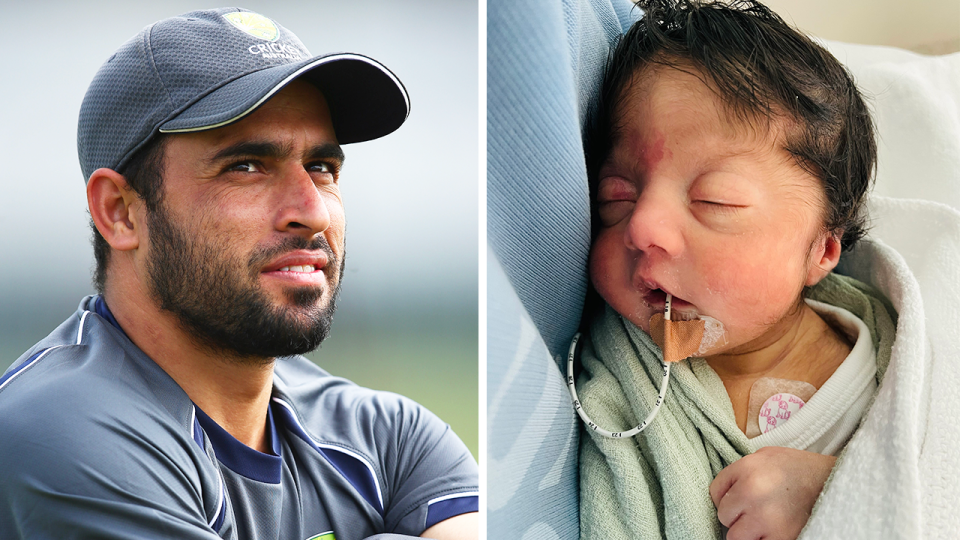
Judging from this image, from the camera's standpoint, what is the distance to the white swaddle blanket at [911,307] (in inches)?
22.7

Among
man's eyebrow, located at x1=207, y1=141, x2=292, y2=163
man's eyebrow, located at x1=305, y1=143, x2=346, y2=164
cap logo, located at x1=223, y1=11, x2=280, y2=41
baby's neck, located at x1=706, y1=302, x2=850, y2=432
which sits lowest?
baby's neck, located at x1=706, y1=302, x2=850, y2=432

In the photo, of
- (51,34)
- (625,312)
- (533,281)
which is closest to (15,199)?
(51,34)

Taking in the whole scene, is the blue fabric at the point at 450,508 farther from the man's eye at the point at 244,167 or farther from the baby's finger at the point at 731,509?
the man's eye at the point at 244,167

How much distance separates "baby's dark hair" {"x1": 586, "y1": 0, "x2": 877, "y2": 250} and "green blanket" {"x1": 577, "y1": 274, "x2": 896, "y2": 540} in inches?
6.7

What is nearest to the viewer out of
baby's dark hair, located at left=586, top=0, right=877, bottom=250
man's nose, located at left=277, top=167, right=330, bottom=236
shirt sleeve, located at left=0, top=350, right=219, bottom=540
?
shirt sleeve, located at left=0, top=350, right=219, bottom=540

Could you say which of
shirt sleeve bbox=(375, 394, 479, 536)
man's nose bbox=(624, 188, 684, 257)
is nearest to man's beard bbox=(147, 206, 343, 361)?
shirt sleeve bbox=(375, 394, 479, 536)

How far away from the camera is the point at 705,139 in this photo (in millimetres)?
617

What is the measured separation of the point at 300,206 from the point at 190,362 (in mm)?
143

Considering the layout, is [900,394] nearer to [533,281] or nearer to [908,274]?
[908,274]

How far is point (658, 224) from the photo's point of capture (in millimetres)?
608

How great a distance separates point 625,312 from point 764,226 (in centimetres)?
15

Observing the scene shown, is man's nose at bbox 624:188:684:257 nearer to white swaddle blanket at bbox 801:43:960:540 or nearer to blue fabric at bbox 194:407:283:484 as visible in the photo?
Result: white swaddle blanket at bbox 801:43:960:540

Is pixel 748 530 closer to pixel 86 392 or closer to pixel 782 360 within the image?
pixel 782 360

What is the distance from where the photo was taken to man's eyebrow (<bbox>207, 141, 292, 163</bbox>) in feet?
1.67
